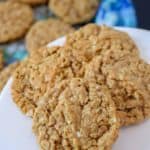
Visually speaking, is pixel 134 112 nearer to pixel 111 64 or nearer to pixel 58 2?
pixel 111 64

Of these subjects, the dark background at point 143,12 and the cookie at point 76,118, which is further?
the dark background at point 143,12

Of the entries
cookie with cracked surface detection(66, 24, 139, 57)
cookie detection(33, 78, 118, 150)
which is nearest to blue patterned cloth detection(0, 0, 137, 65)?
cookie with cracked surface detection(66, 24, 139, 57)

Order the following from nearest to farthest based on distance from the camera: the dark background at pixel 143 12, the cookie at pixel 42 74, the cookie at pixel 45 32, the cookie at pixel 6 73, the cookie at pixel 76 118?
the cookie at pixel 76 118, the cookie at pixel 42 74, the dark background at pixel 143 12, the cookie at pixel 6 73, the cookie at pixel 45 32

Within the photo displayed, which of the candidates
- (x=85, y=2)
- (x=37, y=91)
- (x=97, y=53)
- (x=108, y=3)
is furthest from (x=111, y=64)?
(x=85, y=2)

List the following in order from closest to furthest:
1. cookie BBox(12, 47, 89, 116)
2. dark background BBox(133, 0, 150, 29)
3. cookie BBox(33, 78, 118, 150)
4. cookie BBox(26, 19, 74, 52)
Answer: cookie BBox(33, 78, 118, 150) < cookie BBox(12, 47, 89, 116) < dark background BBox(133, 0, 150, 29) < cookie BBox(26, 19, 74, 52)

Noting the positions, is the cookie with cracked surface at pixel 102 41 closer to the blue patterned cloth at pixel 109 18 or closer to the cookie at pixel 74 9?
the blue patterned cloth at pixel 109 18

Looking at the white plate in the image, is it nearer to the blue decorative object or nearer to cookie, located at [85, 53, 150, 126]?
cookie, located at [85, 53, 150, 126]

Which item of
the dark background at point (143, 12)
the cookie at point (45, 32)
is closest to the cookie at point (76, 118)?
the dark background at point (143, 12)
